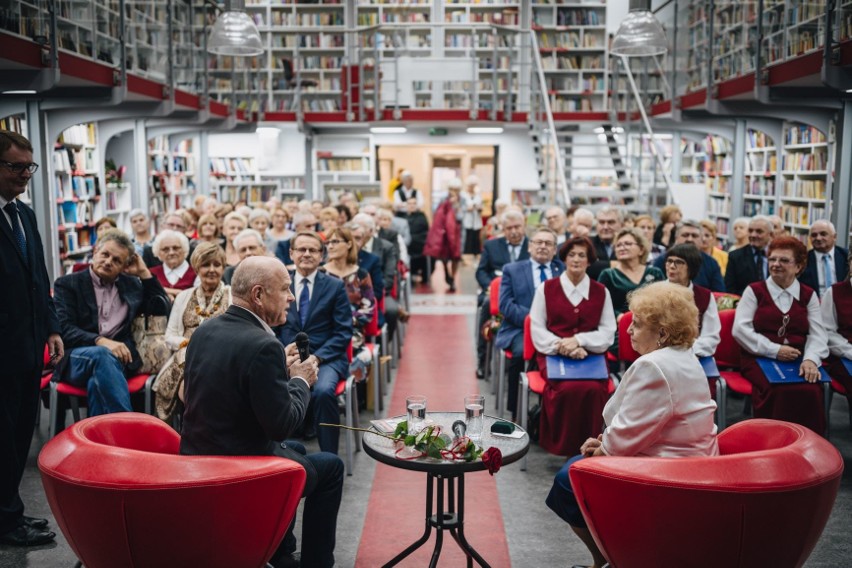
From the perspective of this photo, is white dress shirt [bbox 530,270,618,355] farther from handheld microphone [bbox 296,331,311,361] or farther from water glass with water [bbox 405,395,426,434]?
handheld microphone [bbox 296,331,311,361]

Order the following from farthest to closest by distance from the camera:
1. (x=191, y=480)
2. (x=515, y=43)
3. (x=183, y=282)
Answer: (x=515, y=43) → (x=183, y=282) → (x=191, y=480)

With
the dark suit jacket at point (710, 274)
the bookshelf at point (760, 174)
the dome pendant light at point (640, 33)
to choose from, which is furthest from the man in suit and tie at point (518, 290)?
the bookshelf at point (760, 174)

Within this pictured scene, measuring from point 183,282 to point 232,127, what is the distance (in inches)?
293

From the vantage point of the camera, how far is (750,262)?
614cm

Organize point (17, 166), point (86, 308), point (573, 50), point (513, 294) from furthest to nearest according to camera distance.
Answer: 1. point (573, 50)
2. point (513, 294)
3. point (86, 308)
4. point (17, 166)

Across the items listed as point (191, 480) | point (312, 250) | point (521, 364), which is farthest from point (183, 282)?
point (191, 480)

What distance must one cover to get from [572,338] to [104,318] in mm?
2536

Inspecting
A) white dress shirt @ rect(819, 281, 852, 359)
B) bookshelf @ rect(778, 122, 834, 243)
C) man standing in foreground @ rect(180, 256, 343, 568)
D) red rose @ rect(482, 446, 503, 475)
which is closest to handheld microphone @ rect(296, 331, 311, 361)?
man standing in foreground @ rect(180, 256, 343, 568)

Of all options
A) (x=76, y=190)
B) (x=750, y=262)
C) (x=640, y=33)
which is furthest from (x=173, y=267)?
(x=76, y=190)

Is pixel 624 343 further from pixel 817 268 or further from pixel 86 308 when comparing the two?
pixel 86 308

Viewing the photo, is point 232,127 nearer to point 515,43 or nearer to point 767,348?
point 515,43

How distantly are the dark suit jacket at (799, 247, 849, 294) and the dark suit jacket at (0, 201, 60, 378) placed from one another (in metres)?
5.07

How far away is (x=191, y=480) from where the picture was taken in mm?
2402

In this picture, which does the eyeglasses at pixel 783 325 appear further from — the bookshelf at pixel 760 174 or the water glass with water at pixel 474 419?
the bookshelf at pixel 760 174
